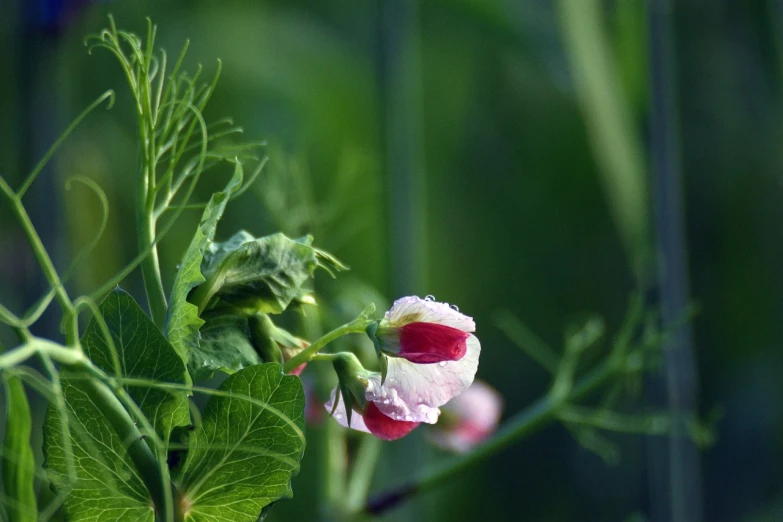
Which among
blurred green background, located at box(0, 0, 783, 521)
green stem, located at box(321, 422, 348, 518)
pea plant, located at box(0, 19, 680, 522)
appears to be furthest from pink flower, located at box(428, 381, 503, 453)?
blurred green background, located at box(0, 0, 783, 521)

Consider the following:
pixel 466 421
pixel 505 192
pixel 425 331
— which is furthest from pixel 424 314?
pixel 505 192

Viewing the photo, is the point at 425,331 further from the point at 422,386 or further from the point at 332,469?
the point at 332,469

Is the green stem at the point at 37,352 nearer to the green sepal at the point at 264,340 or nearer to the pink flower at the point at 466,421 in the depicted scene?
the green sepal at the point at 264,340

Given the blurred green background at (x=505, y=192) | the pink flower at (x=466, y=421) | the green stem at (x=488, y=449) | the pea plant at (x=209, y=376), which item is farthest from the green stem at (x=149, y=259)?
the blurred green background at (x=505, y=192)

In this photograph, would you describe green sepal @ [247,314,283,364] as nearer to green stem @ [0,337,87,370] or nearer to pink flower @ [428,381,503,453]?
green stem @ [0,337,87,370]

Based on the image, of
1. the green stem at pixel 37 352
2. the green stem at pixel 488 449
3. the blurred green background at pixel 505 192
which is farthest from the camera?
the blurred green background at pixel 505 192

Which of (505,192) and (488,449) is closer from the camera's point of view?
(488,449)
